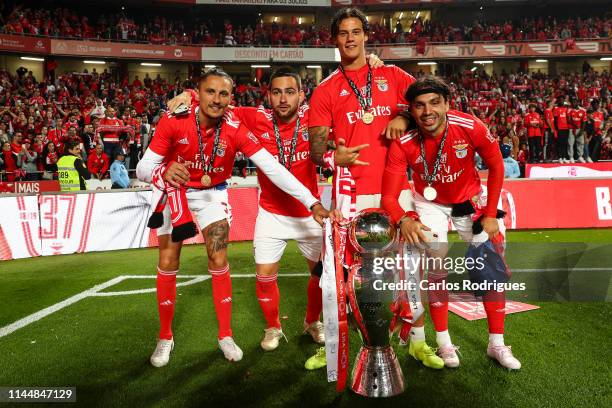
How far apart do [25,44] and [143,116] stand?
14.4m

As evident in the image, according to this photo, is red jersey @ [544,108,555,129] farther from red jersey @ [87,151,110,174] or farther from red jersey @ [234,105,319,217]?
red jersey @ [234,105,319,217]

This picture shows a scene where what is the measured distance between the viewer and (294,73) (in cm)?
399

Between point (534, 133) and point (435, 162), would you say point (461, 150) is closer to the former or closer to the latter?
point (435, 162)

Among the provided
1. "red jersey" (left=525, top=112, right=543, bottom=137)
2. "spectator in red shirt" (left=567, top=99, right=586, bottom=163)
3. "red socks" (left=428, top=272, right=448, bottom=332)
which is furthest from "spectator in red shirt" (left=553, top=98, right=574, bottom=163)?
"red socks" (left=428, top=272, right=448, bottom=332)

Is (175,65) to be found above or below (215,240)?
above

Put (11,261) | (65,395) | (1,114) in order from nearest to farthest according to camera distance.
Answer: (65,395)
(11,261)
(1,114)

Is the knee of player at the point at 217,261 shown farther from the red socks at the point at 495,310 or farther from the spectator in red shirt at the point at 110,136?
the spectator in red shirt at the point at 110,136

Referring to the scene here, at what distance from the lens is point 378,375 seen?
3104mm

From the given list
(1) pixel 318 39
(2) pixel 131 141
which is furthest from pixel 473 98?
(2) pixel 131 141

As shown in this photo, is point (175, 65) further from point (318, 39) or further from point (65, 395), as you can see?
point (65, 395)

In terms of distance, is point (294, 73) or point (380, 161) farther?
point (294, 73)

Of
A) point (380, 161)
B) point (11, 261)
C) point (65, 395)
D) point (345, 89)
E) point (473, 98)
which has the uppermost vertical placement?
point (473, 98)

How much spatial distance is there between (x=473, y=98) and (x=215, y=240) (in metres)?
27.9

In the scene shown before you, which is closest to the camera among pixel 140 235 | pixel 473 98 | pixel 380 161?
pixel 380 161
